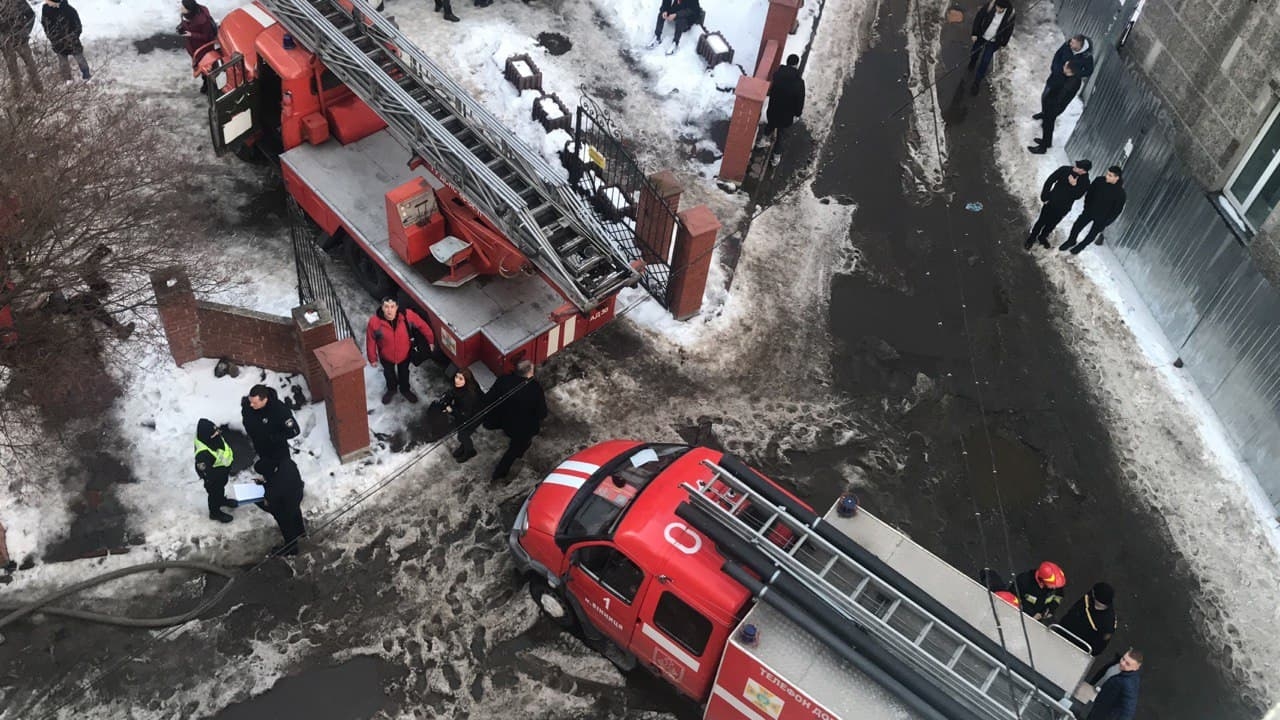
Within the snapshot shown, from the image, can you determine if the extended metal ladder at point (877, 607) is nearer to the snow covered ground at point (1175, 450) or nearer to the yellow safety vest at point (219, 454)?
the snow covered ground at point (1175, 450)

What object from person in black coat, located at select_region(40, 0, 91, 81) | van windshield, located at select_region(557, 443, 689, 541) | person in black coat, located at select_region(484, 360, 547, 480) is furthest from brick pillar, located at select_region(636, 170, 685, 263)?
person in black coat, located at select_region(40, 0, 91, 81)

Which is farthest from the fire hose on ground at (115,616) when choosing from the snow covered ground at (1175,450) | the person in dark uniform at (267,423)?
the snow covered ground at (1175,450)

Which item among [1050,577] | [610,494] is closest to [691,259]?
[610,494]

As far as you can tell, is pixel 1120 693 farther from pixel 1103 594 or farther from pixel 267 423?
pixel 267 423

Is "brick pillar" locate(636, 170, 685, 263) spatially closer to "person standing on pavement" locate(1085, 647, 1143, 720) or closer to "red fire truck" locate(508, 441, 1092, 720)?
"red fire truck" locate(508, 441, 1092, 720)

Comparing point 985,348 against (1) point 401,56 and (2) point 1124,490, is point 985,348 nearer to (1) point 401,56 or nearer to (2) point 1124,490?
(2) point 1124,490

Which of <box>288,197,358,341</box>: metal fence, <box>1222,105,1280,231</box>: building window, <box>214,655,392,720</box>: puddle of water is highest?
<box>1222,105,1280,231</box>: building window
